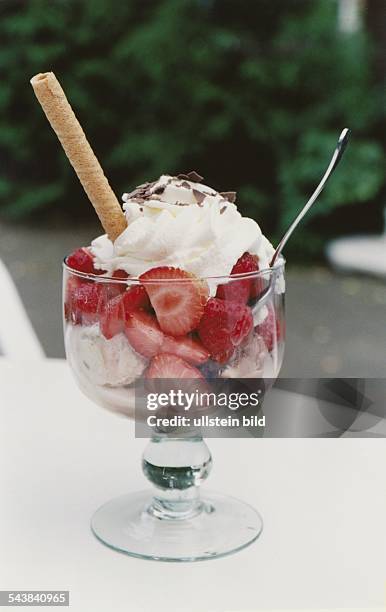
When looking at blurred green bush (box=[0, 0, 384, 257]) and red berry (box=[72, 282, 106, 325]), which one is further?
blurred green bush (box=[0, 0, 384, 257])

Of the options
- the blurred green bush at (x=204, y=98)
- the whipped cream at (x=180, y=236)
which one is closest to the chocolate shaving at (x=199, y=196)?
the whipped cream at (x=180, y=236)

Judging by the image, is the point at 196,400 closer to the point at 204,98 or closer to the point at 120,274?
the point at 120,274

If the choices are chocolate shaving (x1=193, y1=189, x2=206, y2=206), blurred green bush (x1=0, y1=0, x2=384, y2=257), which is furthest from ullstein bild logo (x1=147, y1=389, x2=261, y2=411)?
blurred green bush (x1=0, y1=0, x2=384, y2=257)

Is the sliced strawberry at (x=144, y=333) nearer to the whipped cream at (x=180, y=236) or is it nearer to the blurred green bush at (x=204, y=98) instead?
the whipped cream at (x=180, y=236)

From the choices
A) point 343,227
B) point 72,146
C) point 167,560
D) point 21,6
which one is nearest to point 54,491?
point 167,560

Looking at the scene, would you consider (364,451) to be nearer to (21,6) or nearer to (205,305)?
(205,305)

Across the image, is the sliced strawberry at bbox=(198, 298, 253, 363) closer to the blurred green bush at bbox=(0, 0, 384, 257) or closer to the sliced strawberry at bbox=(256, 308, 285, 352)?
the sliced strawberry at bbox=(256, 308, 285, 352)
